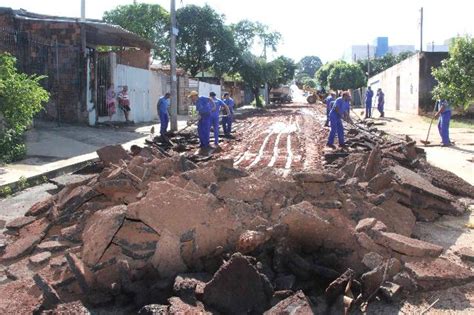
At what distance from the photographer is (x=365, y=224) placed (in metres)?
5.54

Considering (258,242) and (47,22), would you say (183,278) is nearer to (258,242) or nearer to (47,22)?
(258,242)

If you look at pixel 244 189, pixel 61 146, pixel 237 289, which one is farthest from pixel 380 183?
pixel 61 146

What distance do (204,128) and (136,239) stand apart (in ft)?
29.8

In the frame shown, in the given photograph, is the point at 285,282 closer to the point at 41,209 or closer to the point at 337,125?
the point at 41,209

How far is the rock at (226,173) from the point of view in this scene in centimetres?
660

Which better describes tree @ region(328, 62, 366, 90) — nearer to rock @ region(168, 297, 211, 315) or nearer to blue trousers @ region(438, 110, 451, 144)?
blue trousers @ region(438, 110, 451, 144)

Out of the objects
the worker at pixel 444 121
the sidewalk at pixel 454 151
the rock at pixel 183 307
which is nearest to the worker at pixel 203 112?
the sidewalk at pixel 454 151

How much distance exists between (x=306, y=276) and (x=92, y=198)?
10.8 ft

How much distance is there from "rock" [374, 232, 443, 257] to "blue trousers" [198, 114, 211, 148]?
9.13 meters

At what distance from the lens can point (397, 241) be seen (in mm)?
5262

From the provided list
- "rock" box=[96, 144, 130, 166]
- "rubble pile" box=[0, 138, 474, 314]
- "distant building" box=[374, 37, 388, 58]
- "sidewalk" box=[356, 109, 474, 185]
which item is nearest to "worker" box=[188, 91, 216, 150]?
"rock" box=[96, 144, 130, 166]

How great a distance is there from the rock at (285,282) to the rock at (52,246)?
2471 millimetres

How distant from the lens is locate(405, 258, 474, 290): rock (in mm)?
4754

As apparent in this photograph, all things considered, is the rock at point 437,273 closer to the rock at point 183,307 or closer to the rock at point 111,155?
the rock at point 183,307
